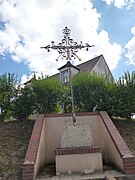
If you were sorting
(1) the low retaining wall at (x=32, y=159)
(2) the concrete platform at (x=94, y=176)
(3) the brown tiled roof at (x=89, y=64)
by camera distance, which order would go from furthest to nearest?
(3) the brown tiled roof at (x=89, y=64)
(1) the low retaining wall at (x=32, y=159)
(2) the concrete platform at (x=94, y=176)

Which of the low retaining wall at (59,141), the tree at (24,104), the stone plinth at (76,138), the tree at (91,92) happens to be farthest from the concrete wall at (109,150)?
the tree at (24,104)

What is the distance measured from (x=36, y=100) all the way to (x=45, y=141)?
245 cm

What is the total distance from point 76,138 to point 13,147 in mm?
2177

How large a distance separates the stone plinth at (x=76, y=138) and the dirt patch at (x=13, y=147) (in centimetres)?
138

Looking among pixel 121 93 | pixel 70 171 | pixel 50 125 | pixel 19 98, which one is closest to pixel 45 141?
pixel 50 125

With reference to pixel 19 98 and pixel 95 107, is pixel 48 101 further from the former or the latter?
pixel 95 107

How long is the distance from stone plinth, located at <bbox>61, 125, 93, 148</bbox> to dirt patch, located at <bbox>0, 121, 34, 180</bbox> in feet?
4.53

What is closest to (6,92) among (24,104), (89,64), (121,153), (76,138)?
(24,104)

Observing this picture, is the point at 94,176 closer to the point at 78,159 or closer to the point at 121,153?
the point at 78,159

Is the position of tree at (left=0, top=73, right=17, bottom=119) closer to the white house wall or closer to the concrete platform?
the concrete platform

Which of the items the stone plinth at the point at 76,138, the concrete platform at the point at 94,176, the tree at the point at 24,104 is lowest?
the concrete platform at the point at 94,176

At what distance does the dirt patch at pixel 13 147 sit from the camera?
5.36 metres

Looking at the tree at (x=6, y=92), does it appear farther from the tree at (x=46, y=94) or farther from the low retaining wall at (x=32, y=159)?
the low retaining wall at (x=32, y=159)

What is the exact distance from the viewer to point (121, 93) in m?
9.21
